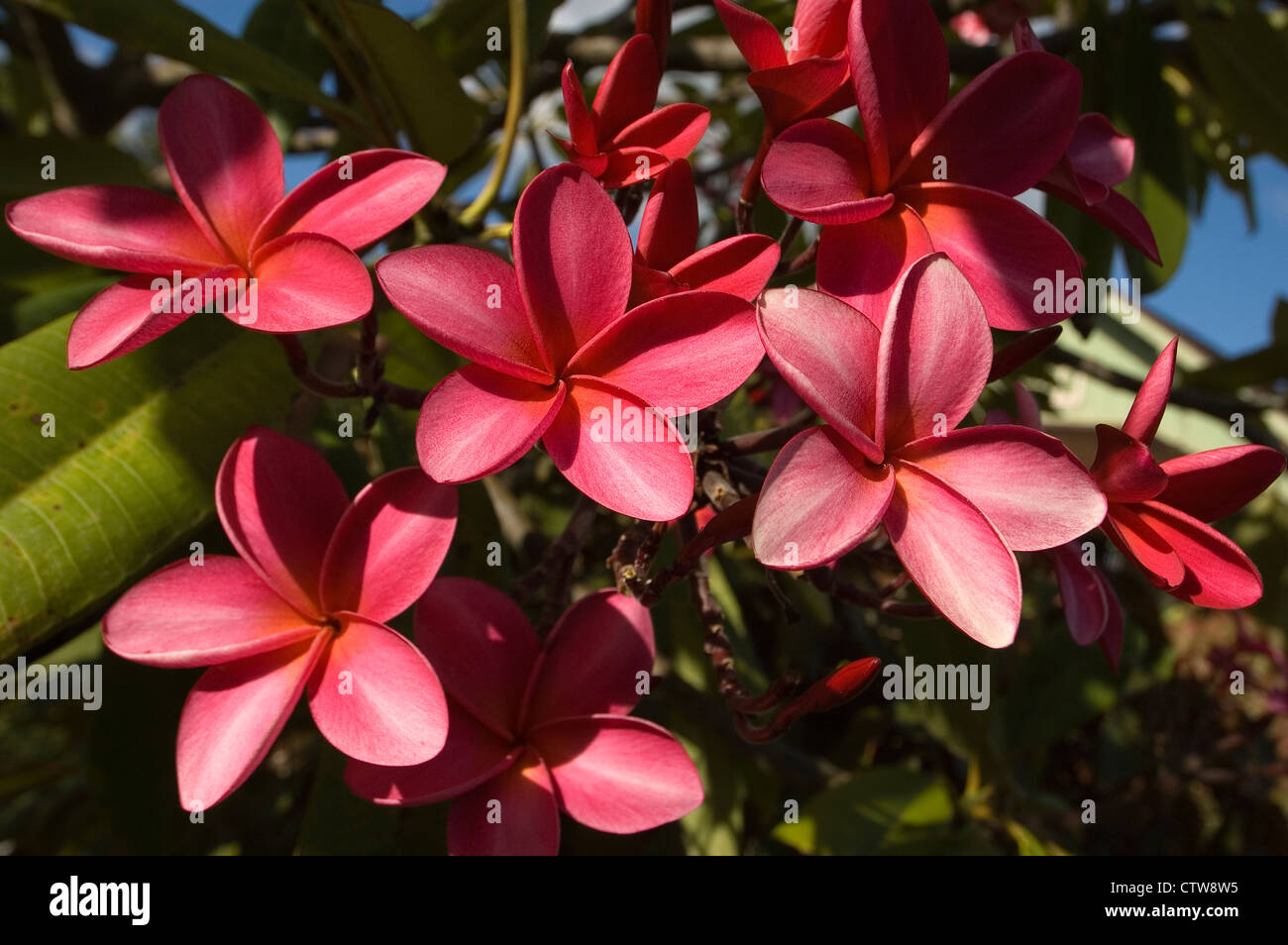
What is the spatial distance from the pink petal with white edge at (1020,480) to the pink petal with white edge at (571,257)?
0.22 meters

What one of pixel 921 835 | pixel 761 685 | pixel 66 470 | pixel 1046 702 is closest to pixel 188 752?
pixel 66 470

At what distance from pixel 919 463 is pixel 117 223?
607mm

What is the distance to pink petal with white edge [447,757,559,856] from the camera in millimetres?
635

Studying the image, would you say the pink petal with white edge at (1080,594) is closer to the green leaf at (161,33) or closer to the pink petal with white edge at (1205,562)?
the pink petal with white edge at (1205,562)

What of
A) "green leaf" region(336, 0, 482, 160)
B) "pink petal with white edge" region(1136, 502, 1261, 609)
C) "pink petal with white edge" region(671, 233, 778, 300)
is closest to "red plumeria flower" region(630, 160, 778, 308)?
"pink petal with white edge" region(671, 233, 778, 300)

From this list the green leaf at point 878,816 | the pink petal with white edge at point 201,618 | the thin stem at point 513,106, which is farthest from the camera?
the green leaf at point 878,816

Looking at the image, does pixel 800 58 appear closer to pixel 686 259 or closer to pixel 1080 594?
pixel 686 259

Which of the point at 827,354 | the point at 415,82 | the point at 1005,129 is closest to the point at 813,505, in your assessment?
the point at 827,354

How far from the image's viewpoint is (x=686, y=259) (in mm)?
616

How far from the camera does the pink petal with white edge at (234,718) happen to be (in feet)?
1.94

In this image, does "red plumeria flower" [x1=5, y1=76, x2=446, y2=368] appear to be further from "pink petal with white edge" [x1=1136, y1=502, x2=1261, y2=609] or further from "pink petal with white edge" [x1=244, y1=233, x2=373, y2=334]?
"pink petal with white edge" [x1=1136, y1=502, x2=1261, y2=609]

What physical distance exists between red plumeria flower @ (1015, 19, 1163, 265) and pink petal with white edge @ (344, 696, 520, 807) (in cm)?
60

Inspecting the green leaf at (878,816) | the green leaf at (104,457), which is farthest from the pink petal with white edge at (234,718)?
the green leaf at (878,816)
